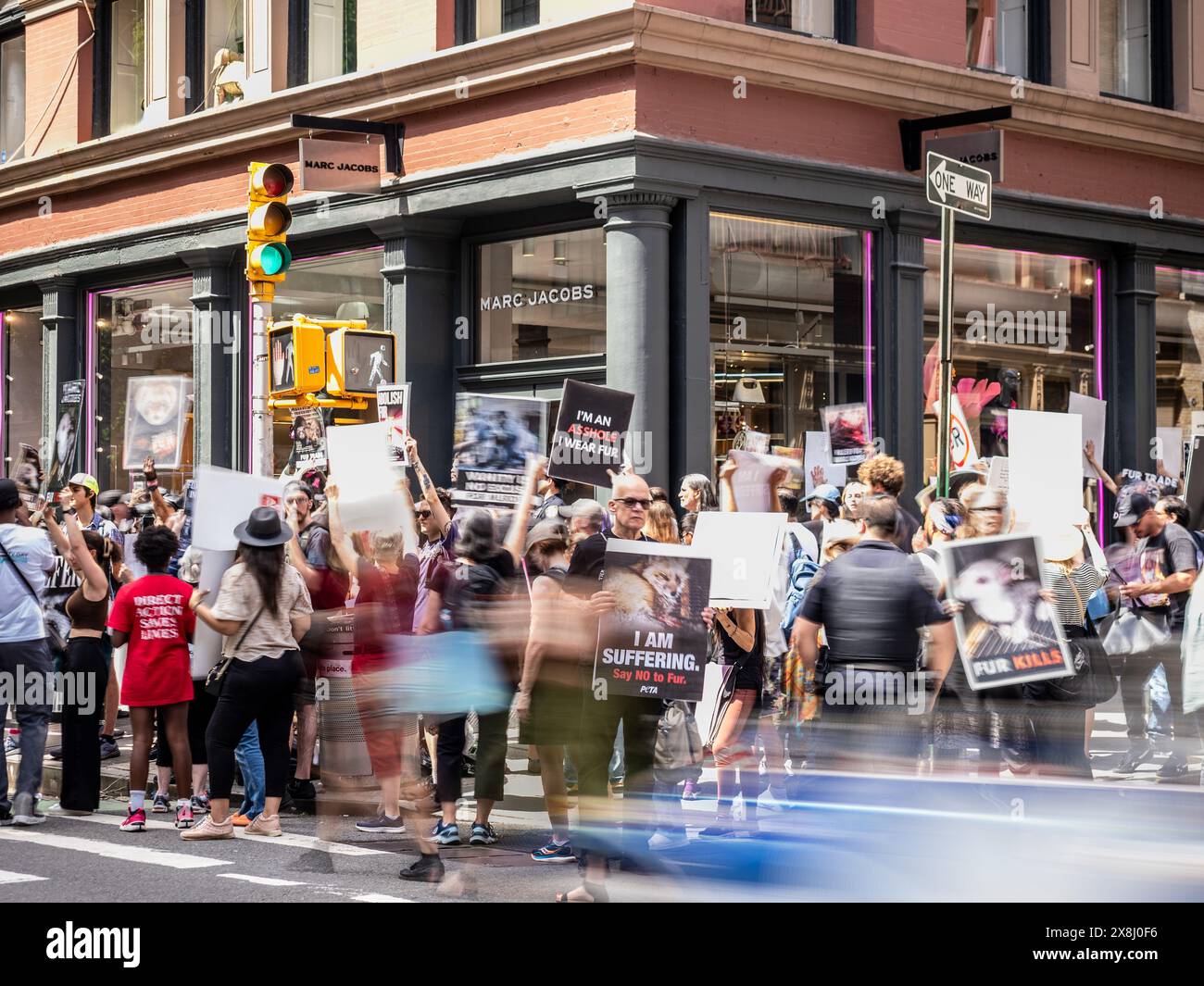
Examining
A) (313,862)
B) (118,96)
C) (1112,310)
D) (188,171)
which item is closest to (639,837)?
(313,862)

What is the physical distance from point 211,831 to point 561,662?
105 inches

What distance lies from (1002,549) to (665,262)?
26.3 ft

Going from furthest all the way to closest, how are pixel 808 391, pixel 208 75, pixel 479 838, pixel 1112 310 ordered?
1. pixel 208 75
2. pixel 1112 310
3. pixel 808 391
4. pixel 479 838

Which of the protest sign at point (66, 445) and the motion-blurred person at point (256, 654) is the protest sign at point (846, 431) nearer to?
the motion-blurred person at point (256, 654)

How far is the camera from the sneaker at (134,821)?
9.51 meters

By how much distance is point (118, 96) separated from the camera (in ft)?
70.5

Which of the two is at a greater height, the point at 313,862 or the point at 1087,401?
the point at 1087,401

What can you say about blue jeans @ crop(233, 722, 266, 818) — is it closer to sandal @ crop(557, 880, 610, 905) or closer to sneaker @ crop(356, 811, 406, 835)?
sneaker @ crop(356, 811, 406, 835)

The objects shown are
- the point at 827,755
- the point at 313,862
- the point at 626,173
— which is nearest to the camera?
the point at 827,755

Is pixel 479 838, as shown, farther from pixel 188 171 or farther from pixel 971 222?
pixel 188 171

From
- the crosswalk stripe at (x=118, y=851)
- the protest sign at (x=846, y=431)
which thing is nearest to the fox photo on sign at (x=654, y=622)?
the crosswalk stripe at (x=118, y=851)

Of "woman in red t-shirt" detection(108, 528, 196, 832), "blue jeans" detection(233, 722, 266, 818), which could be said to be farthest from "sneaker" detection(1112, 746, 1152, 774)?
"woman in red t-shirt" detection(108, 528, 196, 832)

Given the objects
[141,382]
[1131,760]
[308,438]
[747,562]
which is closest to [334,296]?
[141,382]

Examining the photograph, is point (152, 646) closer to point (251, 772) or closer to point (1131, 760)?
point (251, 772)
